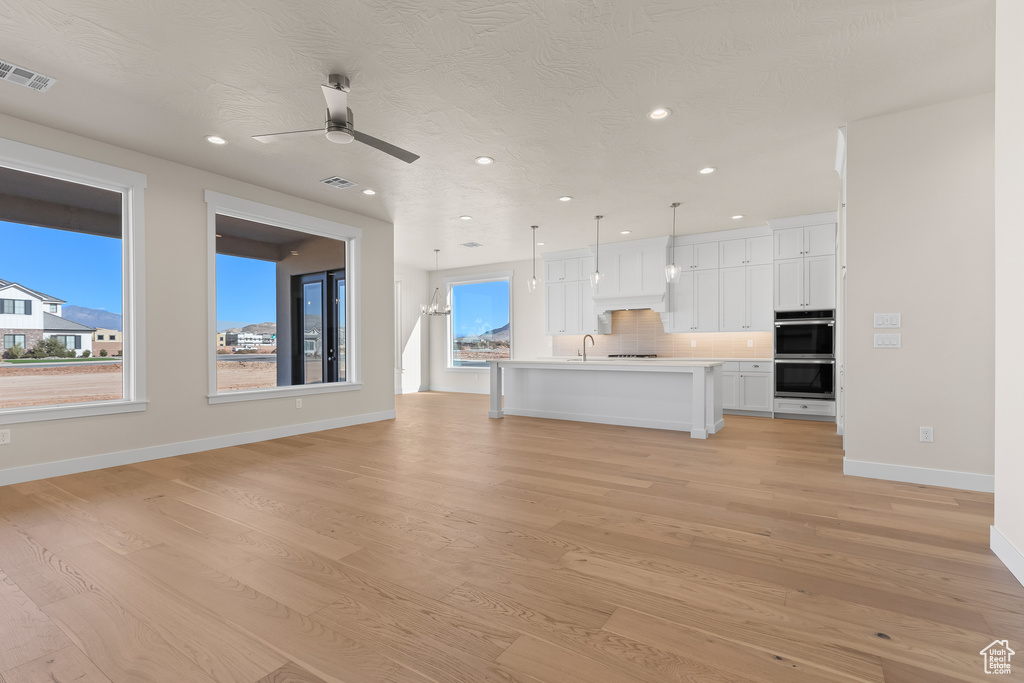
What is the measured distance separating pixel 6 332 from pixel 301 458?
242 cm

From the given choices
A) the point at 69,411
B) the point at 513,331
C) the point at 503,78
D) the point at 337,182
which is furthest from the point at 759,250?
the point at 69,411

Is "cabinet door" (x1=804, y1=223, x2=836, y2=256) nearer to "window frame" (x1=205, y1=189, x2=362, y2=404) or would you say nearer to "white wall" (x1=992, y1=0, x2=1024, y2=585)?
"white wall" (x1=992, y1=0, x2=1024, y2=585)

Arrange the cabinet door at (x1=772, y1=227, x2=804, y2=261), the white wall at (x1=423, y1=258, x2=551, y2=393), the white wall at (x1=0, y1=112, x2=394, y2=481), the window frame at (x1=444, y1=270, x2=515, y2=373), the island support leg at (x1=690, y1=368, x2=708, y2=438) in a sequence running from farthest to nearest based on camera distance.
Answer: the window frame at (x1=444, y1=270, x2=515, y2=373) < the white wall at (x1=423, y1=258, x2=551, y2=393) < the cabinet door at (x1=772, y1=227, x2=804, y2=261) < the island support leg at (x1=690, y1=368, x2=708, y2=438) < the white wall at (x1=0, y1=112, x2=394, y2=481)

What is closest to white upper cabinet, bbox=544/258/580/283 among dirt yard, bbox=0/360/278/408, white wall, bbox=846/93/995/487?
white wall, bbox=846/93/995/487

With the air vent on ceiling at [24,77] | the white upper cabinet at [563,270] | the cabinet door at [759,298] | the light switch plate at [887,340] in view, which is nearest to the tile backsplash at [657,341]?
the cabinet door at [759,298]

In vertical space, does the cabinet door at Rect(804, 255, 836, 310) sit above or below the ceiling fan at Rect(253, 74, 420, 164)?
below

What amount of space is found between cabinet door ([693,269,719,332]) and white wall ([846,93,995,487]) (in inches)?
147

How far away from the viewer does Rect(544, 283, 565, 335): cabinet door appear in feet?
28.7

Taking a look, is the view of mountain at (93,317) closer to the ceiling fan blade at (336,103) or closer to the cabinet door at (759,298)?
the ceiling fan blade at (336,103)

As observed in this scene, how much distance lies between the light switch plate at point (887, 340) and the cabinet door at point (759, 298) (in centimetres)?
342

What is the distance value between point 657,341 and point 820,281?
101 inches

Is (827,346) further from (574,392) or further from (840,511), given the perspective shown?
(840,511)

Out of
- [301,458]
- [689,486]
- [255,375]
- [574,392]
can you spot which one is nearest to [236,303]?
[255,375]

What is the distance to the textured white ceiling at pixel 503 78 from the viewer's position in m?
2.44
